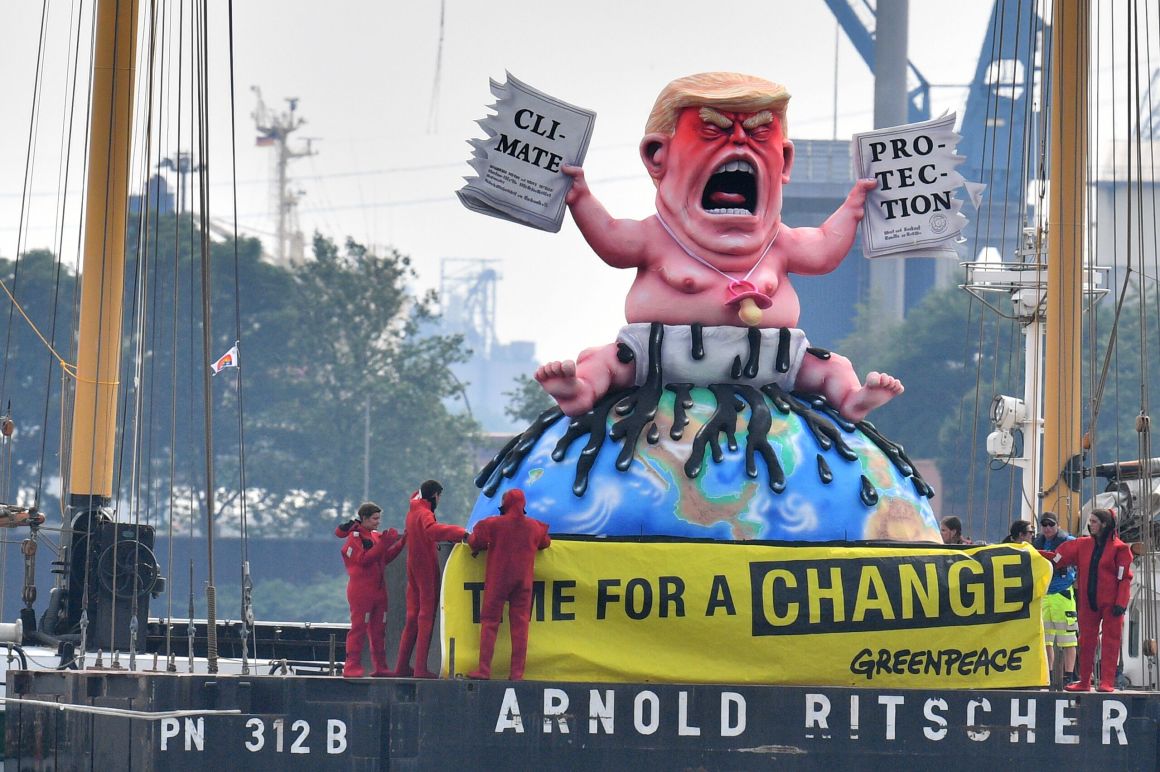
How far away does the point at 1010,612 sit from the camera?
55.5ft

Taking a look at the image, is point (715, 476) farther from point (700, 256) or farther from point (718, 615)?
point (700, 256)

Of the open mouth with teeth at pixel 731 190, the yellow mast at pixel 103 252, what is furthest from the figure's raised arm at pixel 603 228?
the yellow mast at pixel 103 252

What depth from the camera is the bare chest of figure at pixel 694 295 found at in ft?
59.2

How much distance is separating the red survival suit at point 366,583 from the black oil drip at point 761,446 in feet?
9.76

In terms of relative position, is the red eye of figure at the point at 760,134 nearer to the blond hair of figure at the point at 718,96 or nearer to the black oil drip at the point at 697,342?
the blond hair of figure at the point at 718,96

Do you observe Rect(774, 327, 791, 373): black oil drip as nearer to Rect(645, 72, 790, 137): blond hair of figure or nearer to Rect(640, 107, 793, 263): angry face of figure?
Rect(640, 107, 793, 263): angry face of figure

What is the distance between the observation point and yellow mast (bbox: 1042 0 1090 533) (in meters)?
24.6

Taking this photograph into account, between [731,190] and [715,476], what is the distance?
249cm

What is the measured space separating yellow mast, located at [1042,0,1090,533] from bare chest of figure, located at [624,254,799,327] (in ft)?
22.3

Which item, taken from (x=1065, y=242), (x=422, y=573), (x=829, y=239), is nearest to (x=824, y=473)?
(x=829, y=239)

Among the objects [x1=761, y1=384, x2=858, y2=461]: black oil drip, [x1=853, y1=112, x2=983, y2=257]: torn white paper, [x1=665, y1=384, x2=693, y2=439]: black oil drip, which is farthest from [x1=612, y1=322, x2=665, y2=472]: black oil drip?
[x1=853, y1=112, x2=983, y2=257]: torn white paper

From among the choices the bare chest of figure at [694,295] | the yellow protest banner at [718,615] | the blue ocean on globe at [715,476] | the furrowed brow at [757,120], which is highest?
the furrowed brow at [757,120]

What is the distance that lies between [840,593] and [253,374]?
196ft

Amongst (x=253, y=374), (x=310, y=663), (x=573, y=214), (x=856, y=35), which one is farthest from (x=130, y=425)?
(x=573, y=214)
